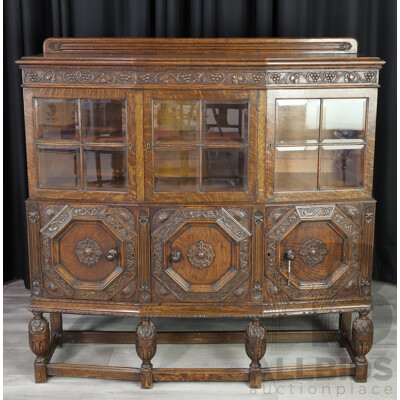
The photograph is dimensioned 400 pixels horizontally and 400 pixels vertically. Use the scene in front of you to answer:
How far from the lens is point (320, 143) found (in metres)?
2.94

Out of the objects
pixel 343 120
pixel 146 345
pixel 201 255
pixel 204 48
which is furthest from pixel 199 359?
pixel 204 48

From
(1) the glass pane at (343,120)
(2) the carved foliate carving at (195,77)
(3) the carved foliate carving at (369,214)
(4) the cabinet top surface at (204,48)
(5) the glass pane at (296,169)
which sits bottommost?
(3) the carved foliate carving at (369,214)

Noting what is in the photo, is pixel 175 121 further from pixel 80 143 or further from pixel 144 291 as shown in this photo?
pixel 144 291

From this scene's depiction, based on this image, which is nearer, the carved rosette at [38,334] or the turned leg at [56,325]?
the carved rosette at [38,334]

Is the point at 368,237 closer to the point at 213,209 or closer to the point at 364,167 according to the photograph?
the point at 364,167

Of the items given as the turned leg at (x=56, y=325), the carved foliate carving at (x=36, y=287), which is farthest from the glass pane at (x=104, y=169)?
the turned leg at (x=56, y=325)

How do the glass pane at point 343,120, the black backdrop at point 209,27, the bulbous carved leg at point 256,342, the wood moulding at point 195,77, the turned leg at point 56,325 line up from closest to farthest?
1. the wood moulding at point 195,77
2. the glass pane at point 343,120
3. the bulbous carved leg at point 256,342
4. the turned leg at point 56,325
5. the black backdrop at point 209,27

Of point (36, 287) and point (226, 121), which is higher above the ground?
point (226, 121)

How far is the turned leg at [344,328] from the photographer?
3.45m

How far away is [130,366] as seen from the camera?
10.8ft

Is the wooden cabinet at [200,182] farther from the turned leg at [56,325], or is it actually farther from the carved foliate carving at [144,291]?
the turned leg at [56,325]

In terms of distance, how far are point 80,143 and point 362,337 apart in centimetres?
161

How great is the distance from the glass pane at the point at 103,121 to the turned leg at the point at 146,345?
87 cm

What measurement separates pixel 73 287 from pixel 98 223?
329 mm
